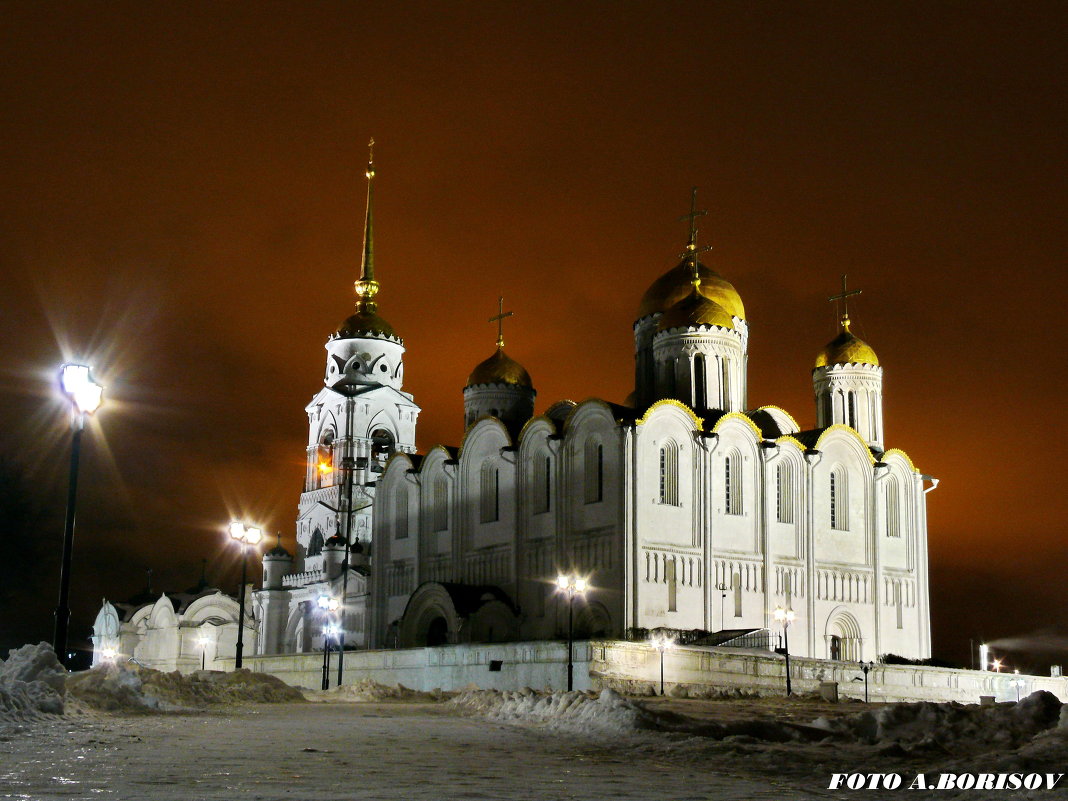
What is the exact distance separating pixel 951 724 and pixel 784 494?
96.7ft

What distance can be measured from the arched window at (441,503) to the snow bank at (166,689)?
70.3 ft

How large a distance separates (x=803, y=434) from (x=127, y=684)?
31.3m

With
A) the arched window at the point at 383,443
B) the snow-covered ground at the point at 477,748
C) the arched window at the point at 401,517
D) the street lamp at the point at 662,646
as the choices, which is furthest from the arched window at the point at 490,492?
the snow-covered ground at the point at 477,748

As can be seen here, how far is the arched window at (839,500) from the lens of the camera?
1809 inches

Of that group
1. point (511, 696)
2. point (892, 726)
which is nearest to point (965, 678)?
point (511, 696)

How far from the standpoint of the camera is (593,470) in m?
41.4

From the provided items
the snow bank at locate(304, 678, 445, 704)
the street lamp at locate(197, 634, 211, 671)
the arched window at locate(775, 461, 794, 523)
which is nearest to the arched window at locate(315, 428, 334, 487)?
the street lamp at locate(197, 634, 211, 671)

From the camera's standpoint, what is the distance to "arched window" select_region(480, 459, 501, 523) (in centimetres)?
4653

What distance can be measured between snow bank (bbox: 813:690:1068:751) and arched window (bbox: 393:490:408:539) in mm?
36950

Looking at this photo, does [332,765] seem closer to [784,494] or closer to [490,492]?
[784,494]

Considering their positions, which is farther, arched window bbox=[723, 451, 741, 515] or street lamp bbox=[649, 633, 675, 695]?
arched window bbox=[723, 451, 741, 515]

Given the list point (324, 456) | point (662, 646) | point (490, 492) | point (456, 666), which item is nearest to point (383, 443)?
point (324, 456)

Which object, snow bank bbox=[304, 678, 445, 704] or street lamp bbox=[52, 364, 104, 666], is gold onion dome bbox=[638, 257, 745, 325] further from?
street lamp bbox=[52, 364, 104, 666]

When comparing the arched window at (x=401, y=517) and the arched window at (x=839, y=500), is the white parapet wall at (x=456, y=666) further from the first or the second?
the arched window at (x=839, y=500)
